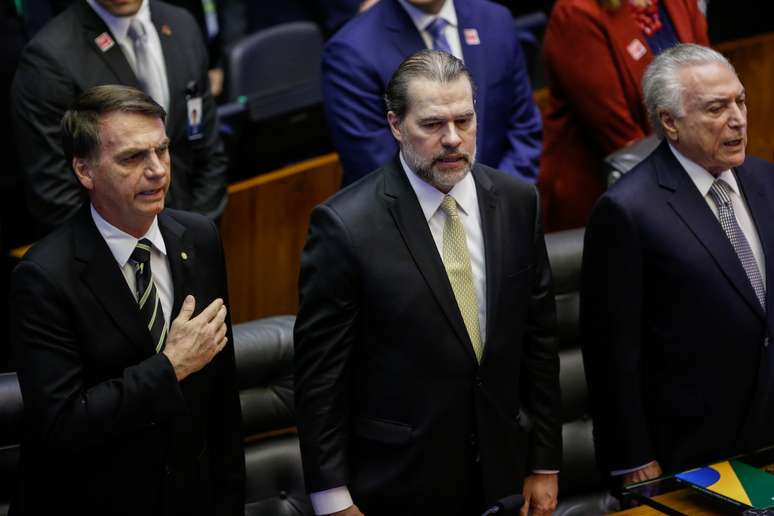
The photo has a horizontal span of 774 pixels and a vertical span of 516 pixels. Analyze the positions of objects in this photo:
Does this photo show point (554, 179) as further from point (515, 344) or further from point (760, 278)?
point (515, 344)

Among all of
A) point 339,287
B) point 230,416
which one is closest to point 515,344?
point 339,287

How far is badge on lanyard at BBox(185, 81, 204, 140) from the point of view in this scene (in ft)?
8.42

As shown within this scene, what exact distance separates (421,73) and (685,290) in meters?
0.57

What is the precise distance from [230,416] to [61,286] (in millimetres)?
336

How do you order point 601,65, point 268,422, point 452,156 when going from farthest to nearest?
point 601,65 → point 268,422 → point 452,156

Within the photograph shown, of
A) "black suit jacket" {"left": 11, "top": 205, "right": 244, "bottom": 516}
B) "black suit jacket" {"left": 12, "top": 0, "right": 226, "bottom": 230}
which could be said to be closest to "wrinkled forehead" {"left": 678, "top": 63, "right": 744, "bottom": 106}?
"black suit jacket" {"left": 11, "top": 205, "right": 244, "bottom": 516}

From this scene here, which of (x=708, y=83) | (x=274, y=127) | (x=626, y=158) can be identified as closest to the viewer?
(x=708, y=83)

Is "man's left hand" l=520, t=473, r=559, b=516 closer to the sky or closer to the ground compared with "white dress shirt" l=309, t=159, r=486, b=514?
closer to the ground

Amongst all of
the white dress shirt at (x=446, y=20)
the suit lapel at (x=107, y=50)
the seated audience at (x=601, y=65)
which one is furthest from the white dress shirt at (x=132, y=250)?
the seated audience at (x=601, y=65)

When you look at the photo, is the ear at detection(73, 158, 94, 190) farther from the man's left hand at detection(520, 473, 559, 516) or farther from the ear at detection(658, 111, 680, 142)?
the ear at detection(658, 111, 680, 142)

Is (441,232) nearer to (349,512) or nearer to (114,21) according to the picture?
(349,512)

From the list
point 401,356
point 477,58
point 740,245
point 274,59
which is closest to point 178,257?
point 401,356

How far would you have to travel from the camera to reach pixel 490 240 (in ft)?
5.98

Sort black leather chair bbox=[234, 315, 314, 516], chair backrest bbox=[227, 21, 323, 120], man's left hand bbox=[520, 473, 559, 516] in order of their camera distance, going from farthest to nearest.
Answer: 1. chair backrest bbox=[227, 21, 323, 120]
2. black leather chair bbox=[234, 315, 314, 516]
3. man's left hand bbox=[520, 473, 559, 516]
